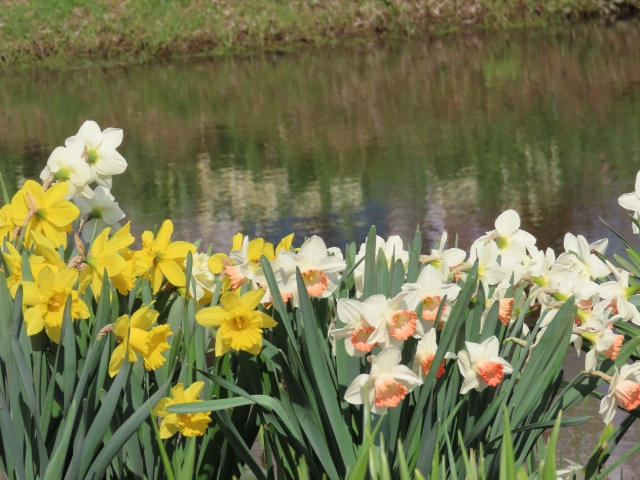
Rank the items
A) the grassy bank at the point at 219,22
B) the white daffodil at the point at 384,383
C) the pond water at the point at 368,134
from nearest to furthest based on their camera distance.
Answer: the white daffodil at the point at 384,383 < the pond water at the point at 368,134 < the grassy bank at the point at 219,22

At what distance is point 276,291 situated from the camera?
160cm

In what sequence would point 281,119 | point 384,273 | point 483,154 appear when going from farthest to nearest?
point 281,119, point 483,154, point 384,273

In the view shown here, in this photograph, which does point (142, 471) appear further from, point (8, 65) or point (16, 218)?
point (8, 65)

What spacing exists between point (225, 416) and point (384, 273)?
1.22 feet

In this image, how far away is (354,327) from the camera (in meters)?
1.57

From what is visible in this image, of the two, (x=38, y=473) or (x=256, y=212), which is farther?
(x=256, y=212)

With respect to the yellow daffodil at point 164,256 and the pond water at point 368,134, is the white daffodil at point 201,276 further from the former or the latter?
the pond water at point 368,134

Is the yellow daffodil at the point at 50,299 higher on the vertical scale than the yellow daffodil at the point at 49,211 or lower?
lower

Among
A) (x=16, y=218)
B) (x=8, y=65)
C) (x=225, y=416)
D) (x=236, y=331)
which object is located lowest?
(x=8, y=65)

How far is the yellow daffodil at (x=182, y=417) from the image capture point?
167 cm

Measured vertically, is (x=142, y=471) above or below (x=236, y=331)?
below

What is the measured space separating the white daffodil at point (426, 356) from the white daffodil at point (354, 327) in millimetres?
104

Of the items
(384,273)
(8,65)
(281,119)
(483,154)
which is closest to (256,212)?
(483,154)

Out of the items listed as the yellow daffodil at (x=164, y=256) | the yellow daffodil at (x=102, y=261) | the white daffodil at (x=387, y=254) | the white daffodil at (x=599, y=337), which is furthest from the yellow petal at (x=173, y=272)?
the white daffodil at (x=599, y=337)
